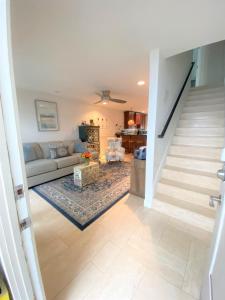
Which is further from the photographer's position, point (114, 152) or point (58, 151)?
point (114, 152)

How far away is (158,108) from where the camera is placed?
1.99 meters

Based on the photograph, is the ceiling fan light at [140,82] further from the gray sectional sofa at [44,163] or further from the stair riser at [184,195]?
the gray sectional sofa at [44,163]

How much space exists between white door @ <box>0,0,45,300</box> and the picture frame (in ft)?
12.1

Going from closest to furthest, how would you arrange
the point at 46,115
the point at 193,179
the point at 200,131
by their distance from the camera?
the point at 193,179
the point at 200,131
the point at 46,115

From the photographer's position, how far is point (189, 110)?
10.5ft

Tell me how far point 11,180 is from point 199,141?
9.43 feet

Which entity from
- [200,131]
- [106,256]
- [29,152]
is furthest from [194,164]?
[29,152]

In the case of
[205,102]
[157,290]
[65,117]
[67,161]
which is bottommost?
[157,290]

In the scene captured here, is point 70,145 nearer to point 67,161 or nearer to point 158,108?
point 67,161

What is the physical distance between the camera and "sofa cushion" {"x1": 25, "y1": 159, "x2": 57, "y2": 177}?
2.86m

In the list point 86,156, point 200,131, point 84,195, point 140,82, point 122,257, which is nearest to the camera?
point 122,257

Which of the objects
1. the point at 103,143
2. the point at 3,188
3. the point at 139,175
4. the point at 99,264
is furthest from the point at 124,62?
the point at 103,143

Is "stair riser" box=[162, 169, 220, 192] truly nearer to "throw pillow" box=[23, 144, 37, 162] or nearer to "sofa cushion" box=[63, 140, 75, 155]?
"sofa cushion" box=[63, 140, 75, 155]

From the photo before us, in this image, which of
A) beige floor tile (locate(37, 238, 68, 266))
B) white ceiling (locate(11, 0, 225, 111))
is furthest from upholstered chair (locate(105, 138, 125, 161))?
beige floor tile (locate(37, 238, 68, 266))
